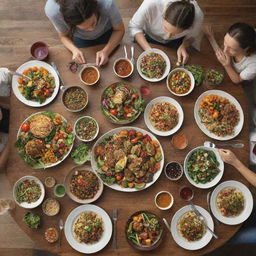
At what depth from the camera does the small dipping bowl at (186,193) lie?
8.82 ft

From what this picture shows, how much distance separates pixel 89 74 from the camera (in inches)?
116

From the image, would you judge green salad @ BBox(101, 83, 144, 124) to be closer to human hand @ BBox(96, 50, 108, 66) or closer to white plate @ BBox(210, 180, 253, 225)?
human hand @ BBox(96, 50, 108, 66)

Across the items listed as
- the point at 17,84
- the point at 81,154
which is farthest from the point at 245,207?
the point at 17,84

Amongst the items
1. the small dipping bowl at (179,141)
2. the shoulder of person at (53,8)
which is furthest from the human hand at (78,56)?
the small dipping bowl at (179,141)

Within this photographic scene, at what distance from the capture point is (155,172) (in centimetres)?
274

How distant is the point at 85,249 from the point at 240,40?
248 centimetres

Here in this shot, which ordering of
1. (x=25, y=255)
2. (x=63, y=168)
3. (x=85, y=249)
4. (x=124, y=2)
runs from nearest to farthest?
(x=85, y=249)
(x=63, y=168)
(x=25, y=255)
(x=124, y=2)

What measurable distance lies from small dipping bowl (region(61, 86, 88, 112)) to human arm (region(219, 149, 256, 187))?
4.70 feet

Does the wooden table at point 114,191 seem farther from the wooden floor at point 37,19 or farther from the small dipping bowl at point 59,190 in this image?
the wooden floor at point 37,19

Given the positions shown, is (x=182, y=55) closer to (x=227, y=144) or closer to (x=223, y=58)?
(x=223, y=58)

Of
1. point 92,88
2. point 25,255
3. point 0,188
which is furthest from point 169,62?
point 25,255

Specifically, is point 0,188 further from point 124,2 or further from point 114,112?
point 124,2

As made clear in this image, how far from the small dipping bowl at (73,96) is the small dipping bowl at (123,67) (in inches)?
16.0

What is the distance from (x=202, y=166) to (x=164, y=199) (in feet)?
1.58
